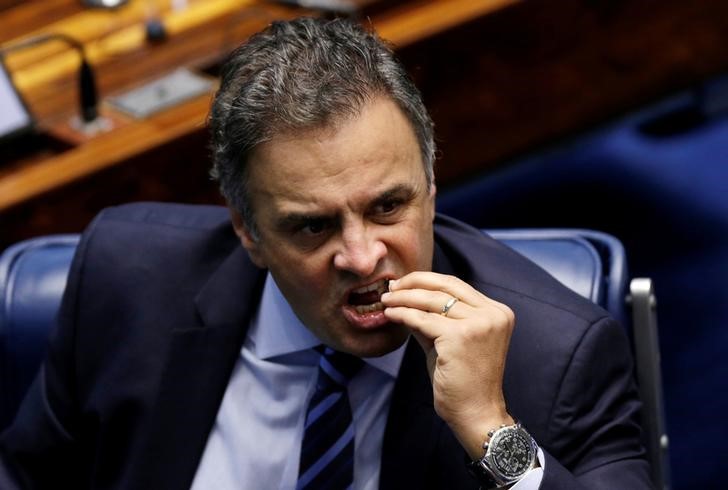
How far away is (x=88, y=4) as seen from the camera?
3.58 m

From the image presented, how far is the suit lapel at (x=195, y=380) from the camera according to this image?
5.67 ft

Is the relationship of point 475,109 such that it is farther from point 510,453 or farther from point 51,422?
point 510,453

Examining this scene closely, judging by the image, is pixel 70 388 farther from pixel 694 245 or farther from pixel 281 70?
pixel 694 245

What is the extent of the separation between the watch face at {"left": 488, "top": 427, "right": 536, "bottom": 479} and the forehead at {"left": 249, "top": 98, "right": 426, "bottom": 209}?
28 centimetres

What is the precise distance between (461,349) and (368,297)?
126 millimetres

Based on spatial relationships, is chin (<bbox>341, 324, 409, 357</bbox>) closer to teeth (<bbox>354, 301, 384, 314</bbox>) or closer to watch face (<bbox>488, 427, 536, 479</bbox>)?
teeth (<bbox>354, 301, 384, 314</bbox>)

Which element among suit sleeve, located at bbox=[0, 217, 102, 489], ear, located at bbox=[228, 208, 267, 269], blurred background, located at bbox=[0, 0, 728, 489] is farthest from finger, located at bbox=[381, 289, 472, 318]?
blurred background, located at bbox=[0, 0, 728, 489]

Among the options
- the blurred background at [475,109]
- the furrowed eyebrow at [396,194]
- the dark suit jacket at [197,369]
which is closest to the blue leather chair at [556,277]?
the dark suit jacket at [197,369]

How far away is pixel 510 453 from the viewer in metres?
1.48

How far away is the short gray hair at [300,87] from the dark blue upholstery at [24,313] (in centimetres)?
44

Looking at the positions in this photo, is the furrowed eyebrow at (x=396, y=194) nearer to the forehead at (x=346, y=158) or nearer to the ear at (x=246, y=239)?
the forehead at (x=346, y=158)

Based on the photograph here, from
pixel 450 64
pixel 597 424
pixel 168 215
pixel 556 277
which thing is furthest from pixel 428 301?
pixel 450 64

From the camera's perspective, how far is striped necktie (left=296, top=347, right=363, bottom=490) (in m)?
1.66

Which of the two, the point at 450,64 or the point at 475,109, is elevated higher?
the point at 450,64
